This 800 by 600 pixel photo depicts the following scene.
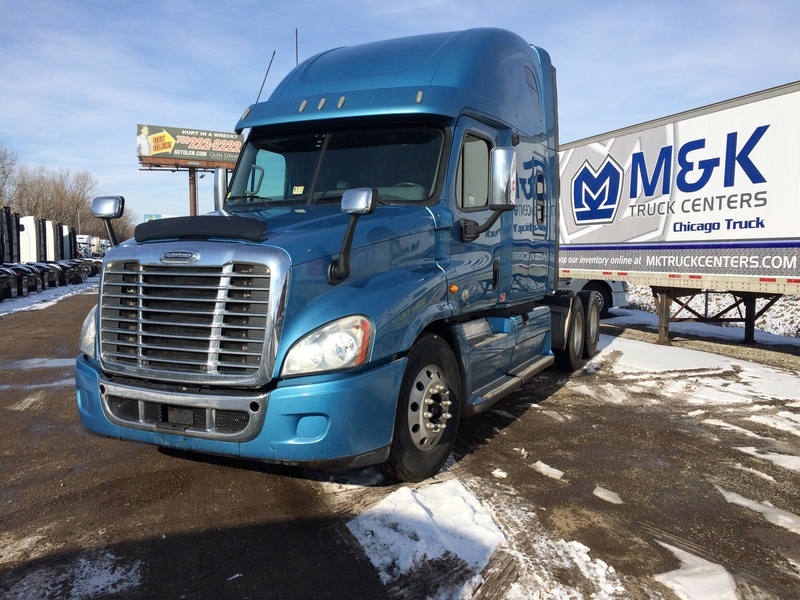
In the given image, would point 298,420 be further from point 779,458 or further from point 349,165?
point 779,458

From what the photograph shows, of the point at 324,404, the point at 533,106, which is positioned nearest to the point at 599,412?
the point at 533,106

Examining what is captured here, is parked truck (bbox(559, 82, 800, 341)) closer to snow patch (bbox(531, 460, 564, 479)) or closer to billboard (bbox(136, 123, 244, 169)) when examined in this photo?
snow patch (bbox(531, 460, 564, 479))

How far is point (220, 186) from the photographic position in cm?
518

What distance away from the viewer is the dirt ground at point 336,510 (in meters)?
2.93

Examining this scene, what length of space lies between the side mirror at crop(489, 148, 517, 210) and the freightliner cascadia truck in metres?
0.01

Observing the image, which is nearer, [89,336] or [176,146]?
[89,336]

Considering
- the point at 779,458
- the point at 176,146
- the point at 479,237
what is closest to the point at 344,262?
the point at 479,237

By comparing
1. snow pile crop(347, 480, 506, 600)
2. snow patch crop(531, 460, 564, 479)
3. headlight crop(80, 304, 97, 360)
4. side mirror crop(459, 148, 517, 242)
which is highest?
side mirror crop(459, 148, 517, 242)

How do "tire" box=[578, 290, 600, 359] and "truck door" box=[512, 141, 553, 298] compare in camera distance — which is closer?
"truck door" box=[512, 141, 553, 298]

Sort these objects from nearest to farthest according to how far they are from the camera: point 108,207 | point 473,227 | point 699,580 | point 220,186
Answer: point 699,580
point 108,207
point 473,227
point 220,186

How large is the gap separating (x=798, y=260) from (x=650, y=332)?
5.04 metres

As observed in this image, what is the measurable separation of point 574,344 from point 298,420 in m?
6.06

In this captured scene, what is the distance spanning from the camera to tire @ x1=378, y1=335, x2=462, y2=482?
151 inches

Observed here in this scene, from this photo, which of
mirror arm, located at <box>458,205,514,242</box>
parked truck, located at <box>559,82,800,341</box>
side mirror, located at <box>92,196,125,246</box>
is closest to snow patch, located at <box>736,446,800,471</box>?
mirror arm, located at <box>458,205,514,242</box>
